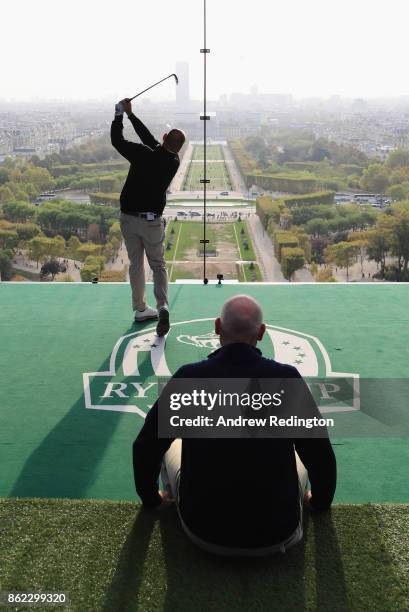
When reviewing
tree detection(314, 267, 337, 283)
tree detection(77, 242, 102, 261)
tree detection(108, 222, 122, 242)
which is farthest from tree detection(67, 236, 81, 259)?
tree detection(314, 267, 337, 283)

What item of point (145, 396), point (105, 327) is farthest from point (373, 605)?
point (105, 327)

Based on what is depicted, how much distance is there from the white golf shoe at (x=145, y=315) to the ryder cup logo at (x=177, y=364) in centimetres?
18

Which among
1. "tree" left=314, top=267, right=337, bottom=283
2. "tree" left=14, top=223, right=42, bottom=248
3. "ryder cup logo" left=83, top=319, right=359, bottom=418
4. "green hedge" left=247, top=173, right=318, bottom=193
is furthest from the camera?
"green hedge" left=247, top=173, right=318, bottom=193

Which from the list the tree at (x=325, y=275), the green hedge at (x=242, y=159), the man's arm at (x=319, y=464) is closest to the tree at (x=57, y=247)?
the tree at (x=325, y=275)

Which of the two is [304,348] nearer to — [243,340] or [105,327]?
[105,327]

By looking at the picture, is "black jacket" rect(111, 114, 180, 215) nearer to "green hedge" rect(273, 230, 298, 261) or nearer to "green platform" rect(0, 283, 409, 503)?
"green platform" rect(0, 283, 409, 503)

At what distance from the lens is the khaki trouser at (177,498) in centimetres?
180

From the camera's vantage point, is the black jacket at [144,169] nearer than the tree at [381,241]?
Yes

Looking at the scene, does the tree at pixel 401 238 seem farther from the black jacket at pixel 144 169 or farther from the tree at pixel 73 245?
the black jacket at pixel 144 169

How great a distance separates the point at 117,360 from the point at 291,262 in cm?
2235

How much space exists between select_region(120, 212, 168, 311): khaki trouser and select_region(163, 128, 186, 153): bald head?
0.50m

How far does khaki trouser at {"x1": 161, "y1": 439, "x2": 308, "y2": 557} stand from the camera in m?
1.80

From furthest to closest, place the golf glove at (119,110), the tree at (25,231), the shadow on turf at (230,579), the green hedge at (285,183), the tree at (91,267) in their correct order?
the green hedge at (285,183)
the tree at (25,231)
the tree at (91,267)
the golf glove at (119,110)
the shadow on turf at (230,579)

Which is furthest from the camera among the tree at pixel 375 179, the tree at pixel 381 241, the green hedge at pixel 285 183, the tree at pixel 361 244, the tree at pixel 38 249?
the green hedge at pixel 285 183
